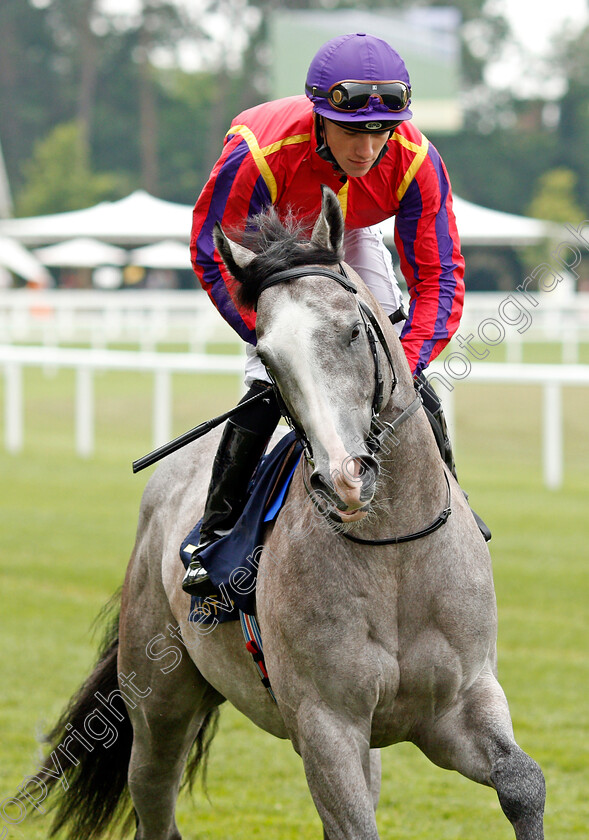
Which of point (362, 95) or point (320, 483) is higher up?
point (362, 95)

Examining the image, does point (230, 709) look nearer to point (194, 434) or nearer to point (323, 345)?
point (194, 434)

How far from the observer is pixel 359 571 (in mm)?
3123

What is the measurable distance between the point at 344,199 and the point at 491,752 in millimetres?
1605

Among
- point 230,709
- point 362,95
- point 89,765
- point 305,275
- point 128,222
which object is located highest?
point 362,95

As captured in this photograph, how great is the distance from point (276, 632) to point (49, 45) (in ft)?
210

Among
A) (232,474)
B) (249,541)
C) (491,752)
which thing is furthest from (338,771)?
(232,474)

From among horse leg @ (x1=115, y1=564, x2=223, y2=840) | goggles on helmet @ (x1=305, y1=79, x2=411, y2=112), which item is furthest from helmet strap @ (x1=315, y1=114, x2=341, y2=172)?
horse leg @ (x1=115, y1=564, x2=223, y2=840)

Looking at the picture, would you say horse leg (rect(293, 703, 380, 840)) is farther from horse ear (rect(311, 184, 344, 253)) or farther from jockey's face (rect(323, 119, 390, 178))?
jockey's face (rect(323, 119, 390, 178))

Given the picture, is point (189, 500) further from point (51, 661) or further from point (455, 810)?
point (51, 661)

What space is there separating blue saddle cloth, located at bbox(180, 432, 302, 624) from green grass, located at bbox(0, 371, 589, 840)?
5.12 ft

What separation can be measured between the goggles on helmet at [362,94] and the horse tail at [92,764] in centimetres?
241

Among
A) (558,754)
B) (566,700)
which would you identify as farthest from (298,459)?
(566,700)

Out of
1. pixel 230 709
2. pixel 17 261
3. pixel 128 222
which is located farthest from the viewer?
pixel 17 261

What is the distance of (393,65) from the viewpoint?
3.31 m
